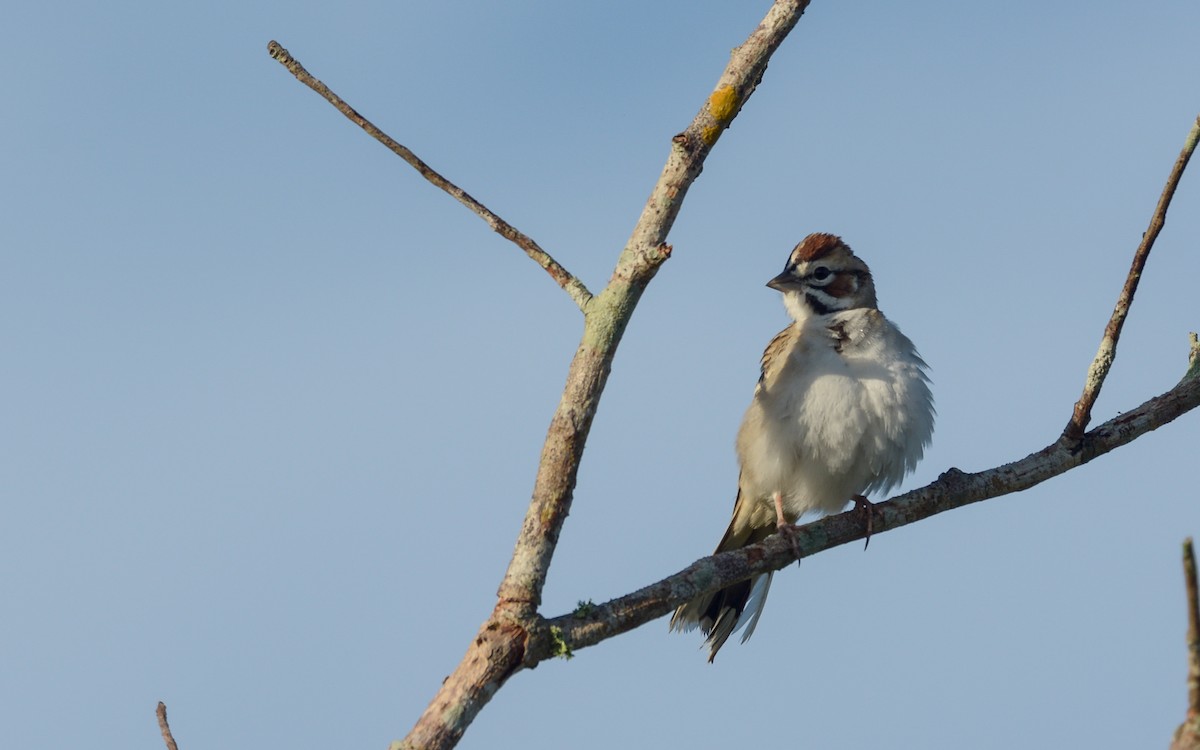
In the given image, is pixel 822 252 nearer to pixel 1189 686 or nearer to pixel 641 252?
pixel 641 252

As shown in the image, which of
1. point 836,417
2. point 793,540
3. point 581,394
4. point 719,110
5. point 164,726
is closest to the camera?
point 164,726

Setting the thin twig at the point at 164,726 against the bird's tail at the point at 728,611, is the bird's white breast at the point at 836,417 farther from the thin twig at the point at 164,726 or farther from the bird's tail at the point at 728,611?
the thin twig at the point at 164,726

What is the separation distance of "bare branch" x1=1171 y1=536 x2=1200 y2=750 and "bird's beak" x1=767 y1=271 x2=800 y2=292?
700 cm

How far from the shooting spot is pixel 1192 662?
8.25 ft

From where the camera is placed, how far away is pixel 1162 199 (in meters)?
5.96

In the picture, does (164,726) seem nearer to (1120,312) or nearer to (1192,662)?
(1192,662)

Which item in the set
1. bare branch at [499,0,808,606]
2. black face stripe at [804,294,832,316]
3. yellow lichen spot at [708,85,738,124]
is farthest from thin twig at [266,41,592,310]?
black face stripe at [804,294,832,316]

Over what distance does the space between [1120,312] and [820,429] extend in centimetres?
231

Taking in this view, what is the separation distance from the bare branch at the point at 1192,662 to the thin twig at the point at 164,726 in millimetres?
2800

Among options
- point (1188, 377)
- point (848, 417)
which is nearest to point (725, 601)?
point (848, 417)

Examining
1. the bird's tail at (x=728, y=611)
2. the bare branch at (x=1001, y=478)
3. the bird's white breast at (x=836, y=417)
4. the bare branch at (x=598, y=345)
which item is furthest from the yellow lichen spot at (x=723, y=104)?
the bird's tail at (x=728, y=611)

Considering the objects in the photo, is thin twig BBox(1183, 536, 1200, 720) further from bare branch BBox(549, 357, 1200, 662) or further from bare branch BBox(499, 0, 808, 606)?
bare branch BBox(549, 357, 1200, 662)

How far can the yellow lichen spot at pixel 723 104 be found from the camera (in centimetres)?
504

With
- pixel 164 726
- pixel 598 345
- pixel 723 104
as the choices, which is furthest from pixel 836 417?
pixel 164 726
